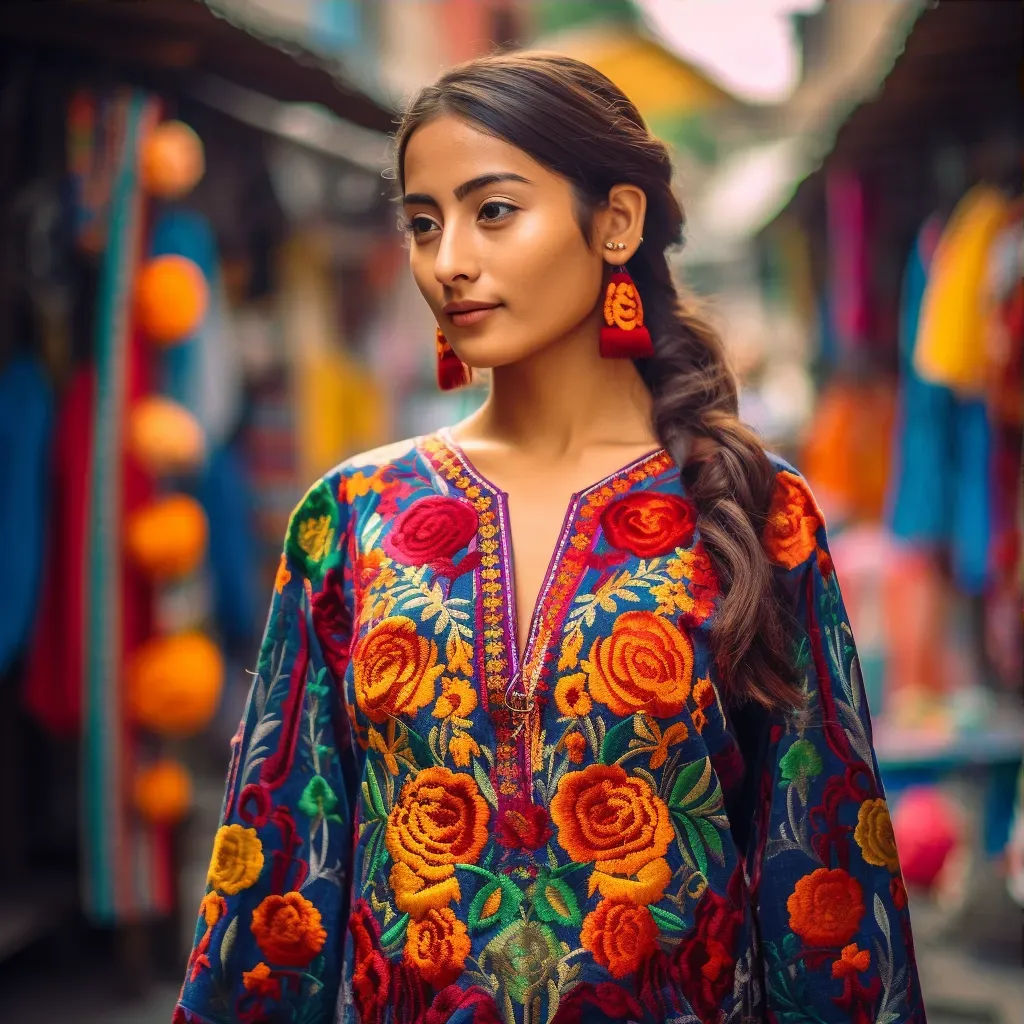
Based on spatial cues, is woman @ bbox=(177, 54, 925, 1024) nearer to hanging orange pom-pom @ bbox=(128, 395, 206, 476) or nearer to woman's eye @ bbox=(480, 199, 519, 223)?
woman's eye @ bbox=(480, 199, 519, 223)

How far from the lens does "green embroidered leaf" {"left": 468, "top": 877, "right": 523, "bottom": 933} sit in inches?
62.8

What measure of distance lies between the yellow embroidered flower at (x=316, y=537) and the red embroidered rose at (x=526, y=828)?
1.54 ft

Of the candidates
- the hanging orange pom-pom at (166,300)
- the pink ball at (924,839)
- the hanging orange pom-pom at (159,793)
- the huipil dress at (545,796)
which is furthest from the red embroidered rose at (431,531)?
the pink ball at (924,839)

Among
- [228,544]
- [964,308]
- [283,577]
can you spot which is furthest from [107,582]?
[964,308]

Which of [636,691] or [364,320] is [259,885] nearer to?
[636,691]

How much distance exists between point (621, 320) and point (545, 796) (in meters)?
0.63

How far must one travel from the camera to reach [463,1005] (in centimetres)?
158

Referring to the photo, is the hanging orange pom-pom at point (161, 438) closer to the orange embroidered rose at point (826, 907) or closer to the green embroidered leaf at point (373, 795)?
the green embroidered leaf at point (373, 795)

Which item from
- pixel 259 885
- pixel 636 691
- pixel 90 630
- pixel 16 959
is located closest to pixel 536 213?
pixel 636 691

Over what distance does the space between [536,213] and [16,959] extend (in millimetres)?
3552

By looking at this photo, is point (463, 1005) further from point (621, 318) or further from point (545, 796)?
point (621, 318)

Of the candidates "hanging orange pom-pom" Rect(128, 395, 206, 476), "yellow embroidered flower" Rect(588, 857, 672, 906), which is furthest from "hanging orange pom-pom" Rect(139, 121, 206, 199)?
"yellow embroidered flower" Rect(588, 857, 672, 906)

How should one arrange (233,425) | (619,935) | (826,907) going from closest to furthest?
1. (619,935)
2. (826,907)
3. (233,425)

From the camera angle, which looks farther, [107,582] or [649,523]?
[107,582]
